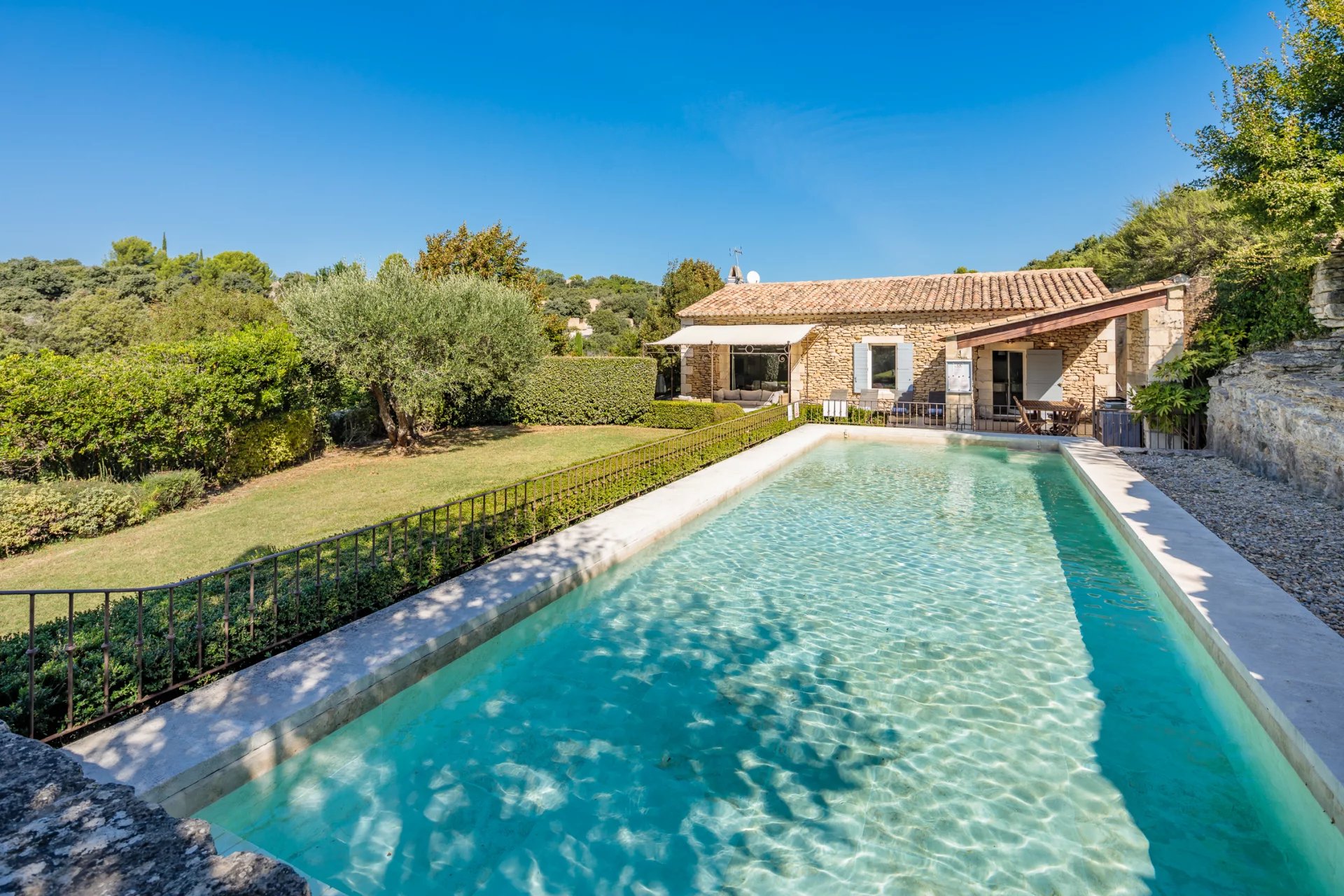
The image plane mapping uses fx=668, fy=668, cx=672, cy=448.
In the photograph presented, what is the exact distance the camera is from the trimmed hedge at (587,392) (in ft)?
82.2

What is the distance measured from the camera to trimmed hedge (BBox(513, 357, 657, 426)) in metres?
25.1

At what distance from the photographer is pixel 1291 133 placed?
532 inches

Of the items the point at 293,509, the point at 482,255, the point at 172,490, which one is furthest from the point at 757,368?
the point at 172,490

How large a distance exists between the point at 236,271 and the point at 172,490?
71.3m

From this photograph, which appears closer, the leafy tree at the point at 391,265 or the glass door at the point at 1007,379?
the leafy tree at the point at 391,265

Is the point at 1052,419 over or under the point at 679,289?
under

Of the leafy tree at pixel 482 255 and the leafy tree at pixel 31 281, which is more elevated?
the leafy tree at pixel 31 281

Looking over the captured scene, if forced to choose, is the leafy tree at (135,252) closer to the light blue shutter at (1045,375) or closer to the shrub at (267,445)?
the shrub at (267,445)

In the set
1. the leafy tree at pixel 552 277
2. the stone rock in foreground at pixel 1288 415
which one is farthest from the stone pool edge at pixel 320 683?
the leafy tree at pixel 552 277

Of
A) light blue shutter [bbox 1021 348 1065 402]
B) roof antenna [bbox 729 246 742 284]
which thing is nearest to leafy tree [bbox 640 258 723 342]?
roof antenna [bbox 729 246 742 284]

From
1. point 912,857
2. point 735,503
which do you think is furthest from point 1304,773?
point 735,503

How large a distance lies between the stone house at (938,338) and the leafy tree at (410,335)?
28.6 feet

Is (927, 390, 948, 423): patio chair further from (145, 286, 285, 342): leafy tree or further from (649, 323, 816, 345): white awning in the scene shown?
(145, 286, 285, 342): leafy tree

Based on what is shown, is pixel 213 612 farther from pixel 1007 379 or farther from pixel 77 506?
pixel 1007 379
